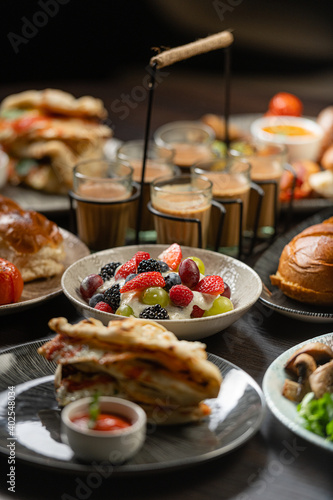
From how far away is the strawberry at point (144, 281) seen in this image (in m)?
1.74

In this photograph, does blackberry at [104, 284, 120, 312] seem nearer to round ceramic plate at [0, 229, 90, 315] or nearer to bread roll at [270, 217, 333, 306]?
round ceramic plate at [0, 229, 90, 315]

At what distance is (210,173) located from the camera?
7.93ft

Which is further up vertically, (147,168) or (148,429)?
(147,168)

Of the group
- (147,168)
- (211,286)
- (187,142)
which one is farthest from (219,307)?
(187,142)

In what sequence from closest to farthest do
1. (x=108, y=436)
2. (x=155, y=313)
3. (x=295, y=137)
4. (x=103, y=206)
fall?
1. (x=108, y=436)
2. (x=155, y=313)
3. (x=103, y=206)
4. (x=295, y=137)

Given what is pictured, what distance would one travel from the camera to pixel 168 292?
1768 mm

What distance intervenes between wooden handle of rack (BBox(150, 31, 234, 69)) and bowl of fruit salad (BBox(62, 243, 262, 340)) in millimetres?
566

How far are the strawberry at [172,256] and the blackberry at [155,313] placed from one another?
23 cm

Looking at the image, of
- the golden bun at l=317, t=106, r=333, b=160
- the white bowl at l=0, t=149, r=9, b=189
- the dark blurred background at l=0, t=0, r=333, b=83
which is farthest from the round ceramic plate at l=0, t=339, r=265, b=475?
the dark blurred background at l=0, t=0, r=333, b=83

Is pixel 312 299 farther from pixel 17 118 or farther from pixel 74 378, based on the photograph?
pixel 17 118

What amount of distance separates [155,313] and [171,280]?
13 cm

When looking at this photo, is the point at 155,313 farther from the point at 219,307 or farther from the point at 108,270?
the point at 108,270

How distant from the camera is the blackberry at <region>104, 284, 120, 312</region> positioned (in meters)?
1.76

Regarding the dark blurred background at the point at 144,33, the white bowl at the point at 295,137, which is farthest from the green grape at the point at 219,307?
the dark blurred background at the point at 144,33
